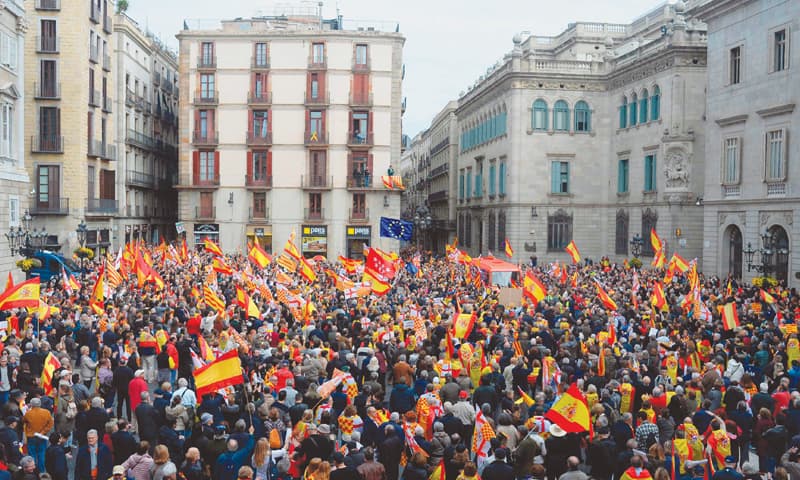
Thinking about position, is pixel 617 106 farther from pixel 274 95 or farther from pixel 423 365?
pixel 423 365

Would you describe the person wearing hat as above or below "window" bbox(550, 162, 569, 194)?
below

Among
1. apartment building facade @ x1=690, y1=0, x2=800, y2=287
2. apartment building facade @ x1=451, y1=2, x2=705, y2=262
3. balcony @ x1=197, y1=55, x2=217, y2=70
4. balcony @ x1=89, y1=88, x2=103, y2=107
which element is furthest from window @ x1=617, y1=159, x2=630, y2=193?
balcony @ x1=89, y1=88, x2=103, y2=107

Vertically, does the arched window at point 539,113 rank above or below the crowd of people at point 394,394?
above

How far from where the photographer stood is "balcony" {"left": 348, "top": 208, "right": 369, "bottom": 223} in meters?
56.2

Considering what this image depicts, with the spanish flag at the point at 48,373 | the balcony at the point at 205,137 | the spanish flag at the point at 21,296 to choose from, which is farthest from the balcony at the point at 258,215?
the spanish flag at the point at 48,373

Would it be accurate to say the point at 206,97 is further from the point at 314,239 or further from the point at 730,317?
the point at 730,317

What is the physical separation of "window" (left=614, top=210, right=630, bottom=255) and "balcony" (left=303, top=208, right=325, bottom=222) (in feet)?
64.1

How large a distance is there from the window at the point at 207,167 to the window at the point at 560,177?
23.0 meters

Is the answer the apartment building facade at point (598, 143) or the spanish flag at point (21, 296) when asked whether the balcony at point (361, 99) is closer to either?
the apartment building facade at point (598, 143)

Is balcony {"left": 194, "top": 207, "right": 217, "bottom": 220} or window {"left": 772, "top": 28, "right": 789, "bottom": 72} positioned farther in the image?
balcony {"left": 194, "top": 207, "right": 217, "bottom": 220}

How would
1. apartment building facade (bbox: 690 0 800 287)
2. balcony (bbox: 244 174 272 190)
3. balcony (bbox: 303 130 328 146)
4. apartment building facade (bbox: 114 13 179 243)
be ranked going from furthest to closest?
balcony (bbox: 244 174 272 190), balcony (bbox: 303 130 328 146), apartment building facade (bbox: 114 13 179 243), apartment building facade (bbox: 690 0 800 287)

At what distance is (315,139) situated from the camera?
184 ft

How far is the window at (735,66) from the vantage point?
3784 centimetres

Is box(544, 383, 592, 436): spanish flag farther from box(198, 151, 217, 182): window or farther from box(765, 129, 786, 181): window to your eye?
box(198, 151, 217, 182): window
